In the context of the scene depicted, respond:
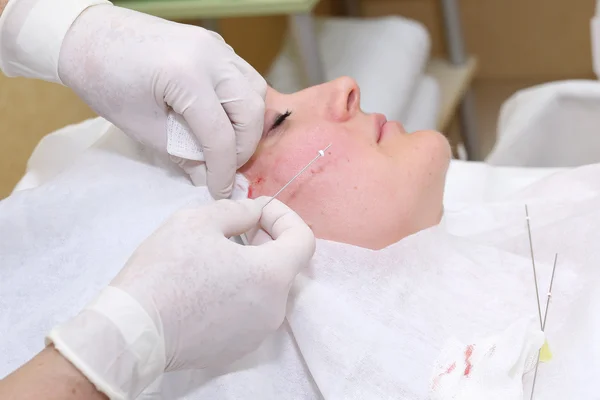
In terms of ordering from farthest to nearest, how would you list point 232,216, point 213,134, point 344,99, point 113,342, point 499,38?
1. point 499,38
2. point 344,99
3. point 213,134
4. point 232,216
5. point 113,342

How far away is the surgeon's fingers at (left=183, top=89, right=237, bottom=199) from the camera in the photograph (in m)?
0.96

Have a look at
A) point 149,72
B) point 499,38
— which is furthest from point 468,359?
point 499,38

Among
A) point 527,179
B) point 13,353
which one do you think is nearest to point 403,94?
point 527,179

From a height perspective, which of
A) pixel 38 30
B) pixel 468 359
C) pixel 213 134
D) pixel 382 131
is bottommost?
pixel 468 359

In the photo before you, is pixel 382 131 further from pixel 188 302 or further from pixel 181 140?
pixel 188 302

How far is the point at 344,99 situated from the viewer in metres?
1.09

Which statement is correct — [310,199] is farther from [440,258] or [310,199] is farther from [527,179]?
[527,179]

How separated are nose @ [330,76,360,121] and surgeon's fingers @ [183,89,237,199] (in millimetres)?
189

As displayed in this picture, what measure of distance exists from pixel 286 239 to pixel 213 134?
21 cm

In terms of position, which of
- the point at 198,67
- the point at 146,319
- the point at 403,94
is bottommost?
the point at 403,94

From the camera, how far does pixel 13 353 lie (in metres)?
0.91

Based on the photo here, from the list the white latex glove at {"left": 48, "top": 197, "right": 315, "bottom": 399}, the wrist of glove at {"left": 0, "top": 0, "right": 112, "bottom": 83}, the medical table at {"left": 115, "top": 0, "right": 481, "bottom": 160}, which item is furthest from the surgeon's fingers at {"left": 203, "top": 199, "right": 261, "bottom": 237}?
A: the medical table at {"left": 115, "top": 0, "right": 481, "bottom": 160}

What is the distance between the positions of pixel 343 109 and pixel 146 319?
1.67 feet

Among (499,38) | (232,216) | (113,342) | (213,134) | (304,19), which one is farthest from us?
(499,38)
